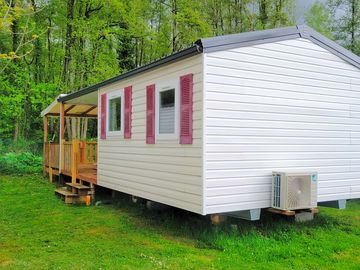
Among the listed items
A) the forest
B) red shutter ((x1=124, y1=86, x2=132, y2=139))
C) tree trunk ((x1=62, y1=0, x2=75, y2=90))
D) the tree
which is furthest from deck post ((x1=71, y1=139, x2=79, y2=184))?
the tree

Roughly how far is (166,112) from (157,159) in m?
0.82

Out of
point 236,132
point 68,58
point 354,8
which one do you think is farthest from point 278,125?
point 68,58

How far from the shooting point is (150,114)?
6.55 m

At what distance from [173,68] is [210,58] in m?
0.89

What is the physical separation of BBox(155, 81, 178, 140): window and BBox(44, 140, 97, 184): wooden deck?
11.1 ft

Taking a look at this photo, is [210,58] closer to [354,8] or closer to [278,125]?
[278,125]

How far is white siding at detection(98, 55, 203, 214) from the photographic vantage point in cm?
528

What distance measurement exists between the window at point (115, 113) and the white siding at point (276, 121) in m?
3.00

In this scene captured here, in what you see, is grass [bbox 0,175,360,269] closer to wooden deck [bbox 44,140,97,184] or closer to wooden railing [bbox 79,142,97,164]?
wooden deck [bbox 44,140,97,184]

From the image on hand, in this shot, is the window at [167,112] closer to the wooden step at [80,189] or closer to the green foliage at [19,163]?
the wooden step at [80,189]

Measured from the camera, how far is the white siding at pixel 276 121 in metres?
5.25

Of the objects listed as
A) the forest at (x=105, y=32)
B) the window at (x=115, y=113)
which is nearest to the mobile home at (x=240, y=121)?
the window at (x=115, y=113)

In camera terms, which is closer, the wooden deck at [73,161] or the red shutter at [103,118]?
the red shutter at [103,118]

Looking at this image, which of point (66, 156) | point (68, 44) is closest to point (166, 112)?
point (66, 156)
